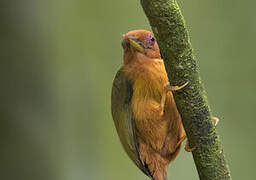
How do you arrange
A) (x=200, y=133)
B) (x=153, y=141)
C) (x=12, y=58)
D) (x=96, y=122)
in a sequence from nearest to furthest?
(x=200, y=133) → (x=12, y=58) → (x=153, y=141) → (x=96, y=122)

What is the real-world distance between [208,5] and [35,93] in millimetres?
3044

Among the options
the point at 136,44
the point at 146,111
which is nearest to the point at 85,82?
the point at 136,44

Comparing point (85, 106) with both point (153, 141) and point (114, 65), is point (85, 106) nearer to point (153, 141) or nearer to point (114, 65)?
point (114, 65)

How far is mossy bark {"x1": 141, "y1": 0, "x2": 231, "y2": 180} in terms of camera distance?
67.3 inches

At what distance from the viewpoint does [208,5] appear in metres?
5.09

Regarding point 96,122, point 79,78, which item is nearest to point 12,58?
point 79,78

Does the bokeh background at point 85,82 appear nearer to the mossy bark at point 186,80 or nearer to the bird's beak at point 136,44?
the bird's beak at point 136,44

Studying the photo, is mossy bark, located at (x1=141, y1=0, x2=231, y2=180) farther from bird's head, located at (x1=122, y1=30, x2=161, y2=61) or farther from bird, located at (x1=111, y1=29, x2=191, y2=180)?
bird's head, located at (x1=122, y1=30, x2=161, y2=61)

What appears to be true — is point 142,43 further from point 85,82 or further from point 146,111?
point 85,82

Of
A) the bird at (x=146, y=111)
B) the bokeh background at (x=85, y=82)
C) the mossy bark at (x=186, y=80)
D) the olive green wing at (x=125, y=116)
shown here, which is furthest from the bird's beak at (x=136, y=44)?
the mossy bark at (x=186, y=80)

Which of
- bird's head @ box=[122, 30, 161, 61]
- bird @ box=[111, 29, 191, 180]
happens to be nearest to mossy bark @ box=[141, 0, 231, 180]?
bird @ box=[111, 29, 191, 180]

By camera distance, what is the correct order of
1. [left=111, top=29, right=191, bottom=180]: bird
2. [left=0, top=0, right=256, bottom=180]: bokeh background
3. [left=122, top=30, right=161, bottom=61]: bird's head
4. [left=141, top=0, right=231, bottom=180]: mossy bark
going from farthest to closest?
[left=122, top=30, right=161, bottom=61]: bird's head, [left=111, top=29, right=191, bottom=180]: bird, [left=0, top=0, right=256, bottom=180]: bokeh background, [left=141, top=0, right=231, bottom=180]: mossy bark

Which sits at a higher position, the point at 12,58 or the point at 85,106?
the point at 12,58

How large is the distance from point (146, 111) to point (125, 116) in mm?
139
